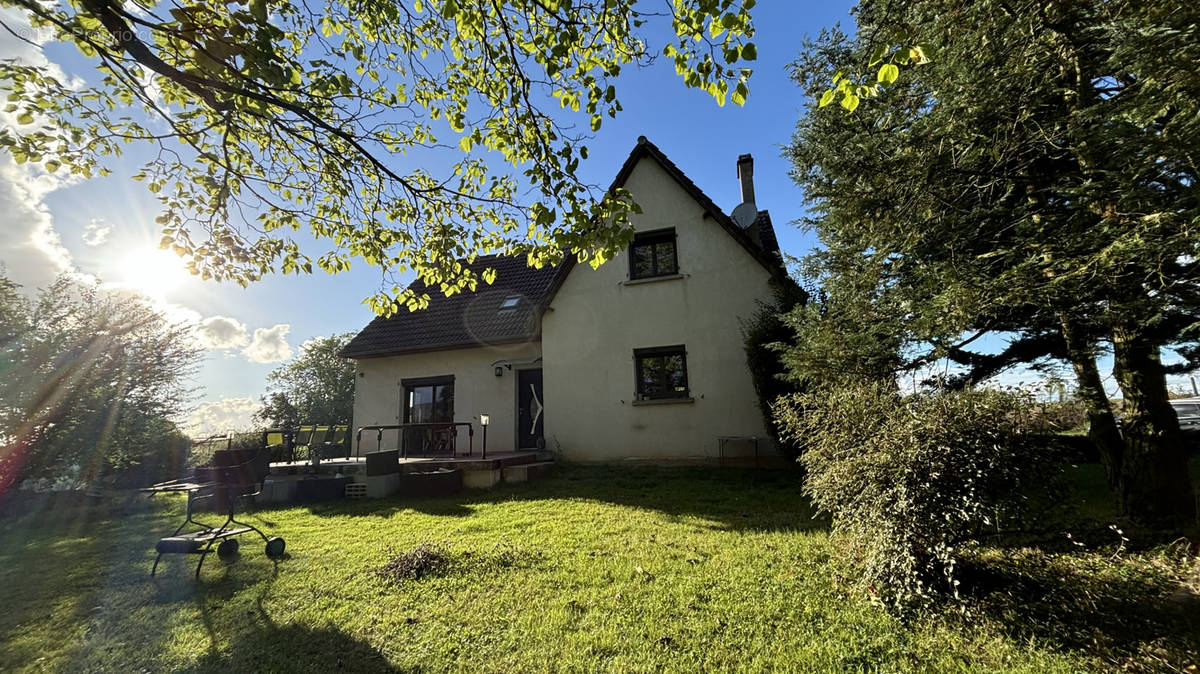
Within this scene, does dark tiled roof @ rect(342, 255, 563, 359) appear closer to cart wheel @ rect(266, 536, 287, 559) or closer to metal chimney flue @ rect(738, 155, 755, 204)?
metal chimney flue @ rect(738, 155, 755, 204)

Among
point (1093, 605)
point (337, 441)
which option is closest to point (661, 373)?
point (1093, 605)

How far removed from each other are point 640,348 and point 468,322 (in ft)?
19.0

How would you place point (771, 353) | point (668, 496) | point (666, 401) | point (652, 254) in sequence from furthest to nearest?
point (652, 254) → point (666, 401) → point (771, 353) → point (668, 496)

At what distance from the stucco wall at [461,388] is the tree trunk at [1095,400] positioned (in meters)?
10.5

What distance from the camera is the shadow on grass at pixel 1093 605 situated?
280cm

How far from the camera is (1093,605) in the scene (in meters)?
3.22

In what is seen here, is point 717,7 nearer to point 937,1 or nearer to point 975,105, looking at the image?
point 975,105

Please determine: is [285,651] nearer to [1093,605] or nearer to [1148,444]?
[1093,605]

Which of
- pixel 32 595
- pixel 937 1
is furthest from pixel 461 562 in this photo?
pixel 937 1

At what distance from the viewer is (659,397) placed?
436 inches

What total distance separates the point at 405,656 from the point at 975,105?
261 inches

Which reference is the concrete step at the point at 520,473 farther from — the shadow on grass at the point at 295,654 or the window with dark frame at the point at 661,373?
the shadow on grass at the point at 295,654

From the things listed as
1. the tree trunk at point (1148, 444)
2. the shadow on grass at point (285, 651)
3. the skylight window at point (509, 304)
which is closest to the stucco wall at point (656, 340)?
the skylight window at point (509, 304)

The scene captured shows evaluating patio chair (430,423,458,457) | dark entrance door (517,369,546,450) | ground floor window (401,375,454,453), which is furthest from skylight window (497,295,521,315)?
patio chair (430,423,458,457)
